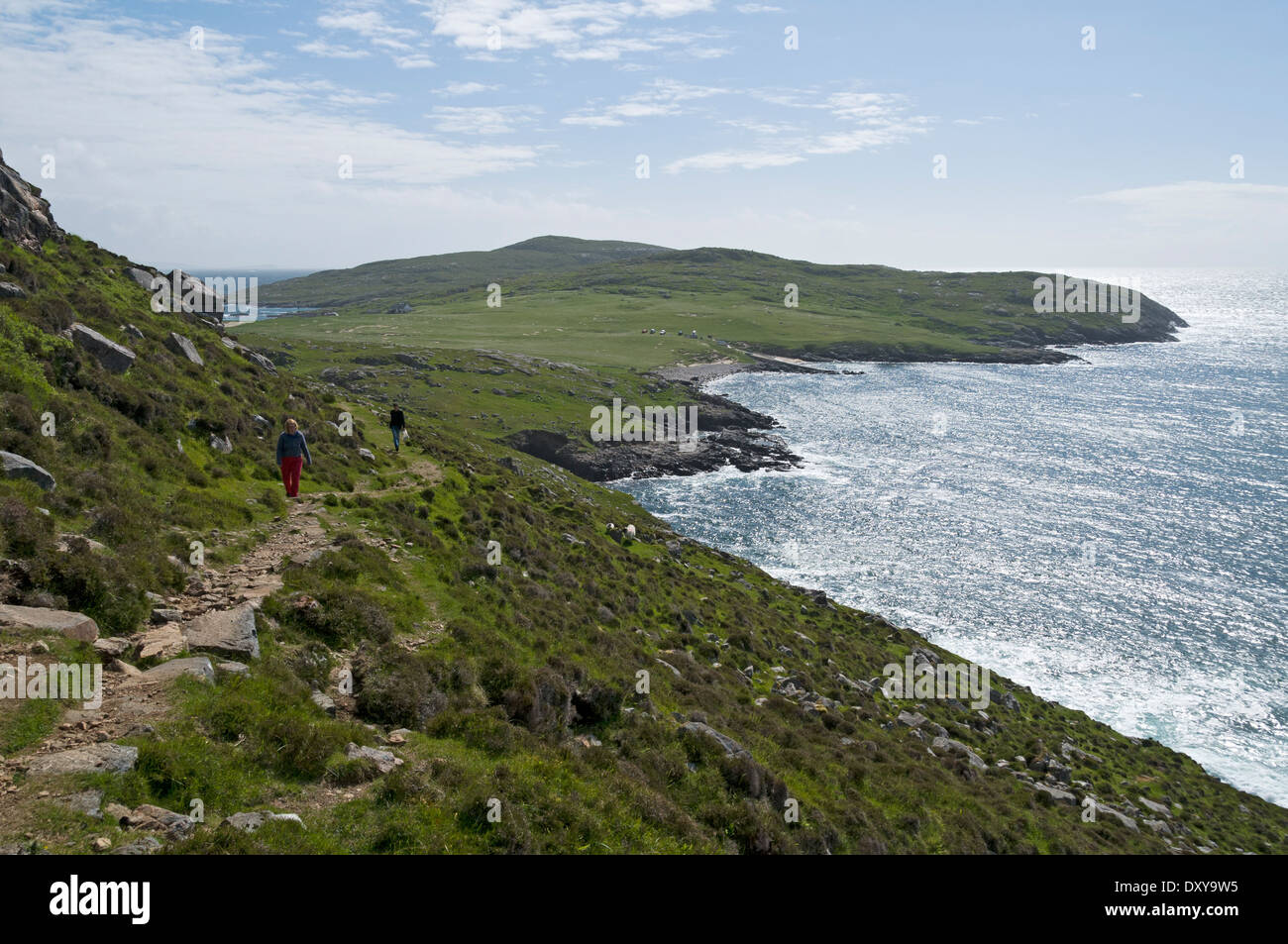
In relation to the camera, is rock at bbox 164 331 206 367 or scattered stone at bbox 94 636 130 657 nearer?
scattered stone at bbox 94 636 130 657

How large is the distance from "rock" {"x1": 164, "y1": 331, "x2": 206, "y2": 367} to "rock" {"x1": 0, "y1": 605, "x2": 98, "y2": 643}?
22.1 m

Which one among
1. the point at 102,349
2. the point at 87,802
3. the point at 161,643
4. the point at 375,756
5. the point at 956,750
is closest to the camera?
the point at 87,802

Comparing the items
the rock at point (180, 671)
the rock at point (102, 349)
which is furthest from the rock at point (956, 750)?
→ the rock at point (102, 349)

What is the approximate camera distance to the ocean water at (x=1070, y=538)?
4619 centimetres

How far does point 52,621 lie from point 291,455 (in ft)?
40.4

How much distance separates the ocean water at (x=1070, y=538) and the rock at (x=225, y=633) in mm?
46252

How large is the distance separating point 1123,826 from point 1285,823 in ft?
39.6

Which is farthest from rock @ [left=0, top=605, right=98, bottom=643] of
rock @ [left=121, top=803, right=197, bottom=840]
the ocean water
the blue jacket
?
the ocean water

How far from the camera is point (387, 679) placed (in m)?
15.4

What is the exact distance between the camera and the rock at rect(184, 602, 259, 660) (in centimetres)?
1418
